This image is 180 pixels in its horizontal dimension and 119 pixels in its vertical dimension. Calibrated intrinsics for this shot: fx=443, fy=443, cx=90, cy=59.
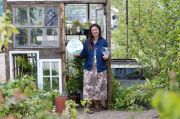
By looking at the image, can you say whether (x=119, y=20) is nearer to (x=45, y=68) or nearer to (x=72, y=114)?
(x=45, y=68)

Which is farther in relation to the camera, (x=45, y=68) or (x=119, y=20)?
(x=119, y=20)

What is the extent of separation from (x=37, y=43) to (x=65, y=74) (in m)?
0.66

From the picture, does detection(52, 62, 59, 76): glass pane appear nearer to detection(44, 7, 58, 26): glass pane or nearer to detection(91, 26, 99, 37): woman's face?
detection(44, 7, 58, 26): glass pane

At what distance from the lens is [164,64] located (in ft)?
12.4

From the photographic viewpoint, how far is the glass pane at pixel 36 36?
22.7ft

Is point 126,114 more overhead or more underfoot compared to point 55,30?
more underfoot

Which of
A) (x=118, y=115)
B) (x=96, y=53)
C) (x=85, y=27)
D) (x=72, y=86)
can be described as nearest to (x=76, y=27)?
(x=85, y=27)

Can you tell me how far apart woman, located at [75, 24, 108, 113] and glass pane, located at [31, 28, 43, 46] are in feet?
2.26

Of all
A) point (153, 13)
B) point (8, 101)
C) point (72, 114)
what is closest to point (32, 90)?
point (8, 101)

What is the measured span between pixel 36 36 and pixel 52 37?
0.83 feet

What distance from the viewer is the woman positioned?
6952 mm

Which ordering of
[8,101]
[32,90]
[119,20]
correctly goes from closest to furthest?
[8,101]
[32,90]
[119,20]

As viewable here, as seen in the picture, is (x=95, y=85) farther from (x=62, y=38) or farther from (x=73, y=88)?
(x=62, y=38)

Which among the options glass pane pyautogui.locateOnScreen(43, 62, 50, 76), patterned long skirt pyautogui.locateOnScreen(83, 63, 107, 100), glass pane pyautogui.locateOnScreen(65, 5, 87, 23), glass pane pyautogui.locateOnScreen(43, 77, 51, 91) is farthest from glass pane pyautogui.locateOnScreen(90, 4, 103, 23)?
glass pane pyautogui.locateOnScreen(43, 77, 51, 91)
